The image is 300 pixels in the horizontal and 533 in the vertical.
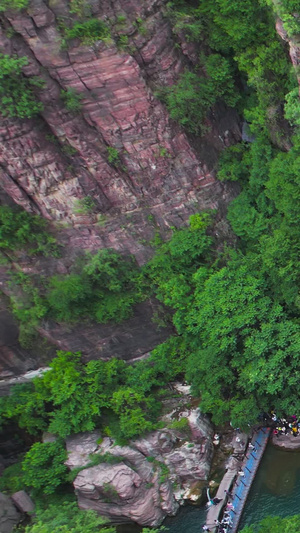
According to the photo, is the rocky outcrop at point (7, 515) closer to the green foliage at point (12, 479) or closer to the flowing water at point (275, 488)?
the green foliage at point (12, 479)

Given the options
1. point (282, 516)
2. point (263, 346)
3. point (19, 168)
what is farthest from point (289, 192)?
point (282, 516)

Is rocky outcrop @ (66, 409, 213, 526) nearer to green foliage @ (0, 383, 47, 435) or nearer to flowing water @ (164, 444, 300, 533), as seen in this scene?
flowing water @ (164, 444, 300, 533)

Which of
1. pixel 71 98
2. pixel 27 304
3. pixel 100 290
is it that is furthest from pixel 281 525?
pixel 71 98

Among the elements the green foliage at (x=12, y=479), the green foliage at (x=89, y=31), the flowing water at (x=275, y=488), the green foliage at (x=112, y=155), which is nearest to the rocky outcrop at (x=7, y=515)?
the green foliage at (x=12, y=479)

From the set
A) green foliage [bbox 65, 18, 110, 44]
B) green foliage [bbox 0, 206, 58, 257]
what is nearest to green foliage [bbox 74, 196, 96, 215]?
green foliage [bbox 0, 206, 58, 257]

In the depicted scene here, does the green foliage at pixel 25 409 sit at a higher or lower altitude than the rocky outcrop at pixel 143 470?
higher

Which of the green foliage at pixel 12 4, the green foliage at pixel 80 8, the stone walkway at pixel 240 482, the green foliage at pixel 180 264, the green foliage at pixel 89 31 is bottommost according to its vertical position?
the stone walkway at pixel 240 482

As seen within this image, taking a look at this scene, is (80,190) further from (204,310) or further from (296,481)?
(296,481)
